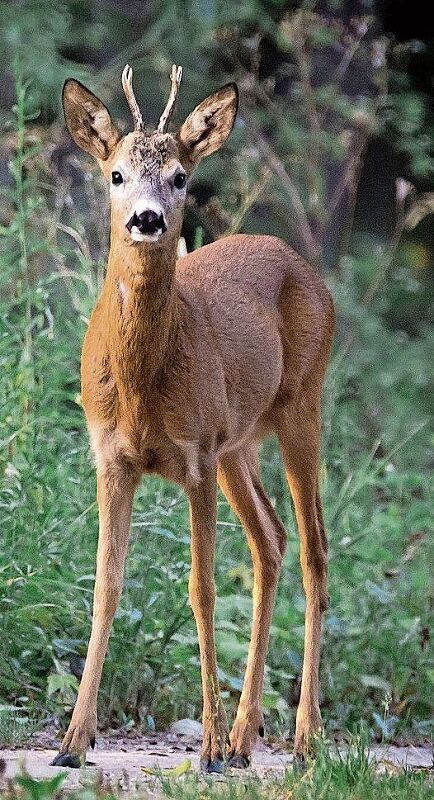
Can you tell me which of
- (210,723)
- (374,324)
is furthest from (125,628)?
(374,324)

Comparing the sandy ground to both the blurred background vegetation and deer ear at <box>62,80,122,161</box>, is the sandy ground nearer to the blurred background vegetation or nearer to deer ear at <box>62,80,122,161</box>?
the blurred background vegetation

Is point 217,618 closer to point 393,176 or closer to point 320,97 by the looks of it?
point 320,97

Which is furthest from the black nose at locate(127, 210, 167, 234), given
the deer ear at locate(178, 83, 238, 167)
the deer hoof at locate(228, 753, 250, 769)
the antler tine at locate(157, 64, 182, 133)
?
the deer hoof at locate(228, 753, 250, 769)

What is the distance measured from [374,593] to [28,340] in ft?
5.86

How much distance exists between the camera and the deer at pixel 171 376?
19.5 ft

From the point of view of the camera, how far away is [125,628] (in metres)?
7.14

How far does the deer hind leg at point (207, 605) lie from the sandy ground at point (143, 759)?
10cm

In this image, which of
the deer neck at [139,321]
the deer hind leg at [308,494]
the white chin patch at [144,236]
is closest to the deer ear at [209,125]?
the deer neck at [139,321]

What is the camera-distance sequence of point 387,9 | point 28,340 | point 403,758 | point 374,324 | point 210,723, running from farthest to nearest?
point 387,9, point 374,324, point 28,340, point 403,758, point 210,723

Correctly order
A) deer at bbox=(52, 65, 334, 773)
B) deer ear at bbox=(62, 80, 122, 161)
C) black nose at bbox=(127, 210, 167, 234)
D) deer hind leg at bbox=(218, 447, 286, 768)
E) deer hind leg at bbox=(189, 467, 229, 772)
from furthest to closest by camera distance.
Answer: deer hind leg at bbox=(218, 447, 286, 768) < deer ear at bbox=(62, 80, 122, 161) < deer hind leg at bbox=(189, 467, 229, 772) < deer at bbox=(52, 65, 334, 773) < black nose at bbox=(127, 210, 167, 234)

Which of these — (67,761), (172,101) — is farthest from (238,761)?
(172,101)

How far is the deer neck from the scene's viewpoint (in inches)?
236

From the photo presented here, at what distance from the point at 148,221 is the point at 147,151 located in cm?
40

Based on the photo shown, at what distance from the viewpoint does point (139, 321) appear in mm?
6035
